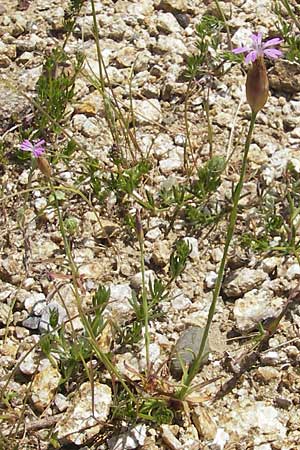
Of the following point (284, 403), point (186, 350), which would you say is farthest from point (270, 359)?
point (186, 350)

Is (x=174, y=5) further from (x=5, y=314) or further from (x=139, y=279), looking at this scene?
(x=5, y=314)

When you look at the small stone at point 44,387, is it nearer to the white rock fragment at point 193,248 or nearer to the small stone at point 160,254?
the small stone at point 160,254

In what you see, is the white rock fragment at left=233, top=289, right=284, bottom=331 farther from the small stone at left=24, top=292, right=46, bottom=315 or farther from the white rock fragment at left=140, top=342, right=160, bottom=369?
the small stone at left=24, top=292, right=46, bottom=315

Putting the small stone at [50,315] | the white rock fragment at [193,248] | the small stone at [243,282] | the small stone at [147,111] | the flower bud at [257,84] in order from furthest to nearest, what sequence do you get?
the small stone at [147,111], the white rock fragment at [193,248], the small stone at [243,282], the small stone at [50,315], the flower bud at [257,84]

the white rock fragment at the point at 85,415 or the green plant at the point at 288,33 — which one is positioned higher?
Result: the green plant at the point at 288,33

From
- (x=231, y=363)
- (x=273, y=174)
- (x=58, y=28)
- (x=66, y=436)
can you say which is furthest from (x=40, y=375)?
(x=58, y=28)

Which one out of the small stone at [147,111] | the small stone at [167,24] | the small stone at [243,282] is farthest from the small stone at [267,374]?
the small stone at [167,24]

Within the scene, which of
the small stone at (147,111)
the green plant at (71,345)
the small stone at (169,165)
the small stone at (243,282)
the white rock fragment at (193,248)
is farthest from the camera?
the small stone at (147,111)
